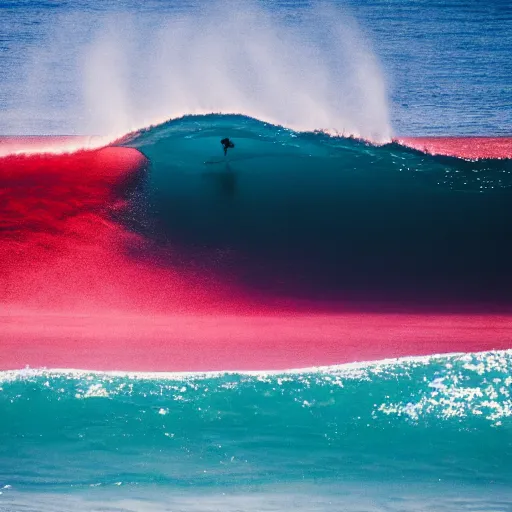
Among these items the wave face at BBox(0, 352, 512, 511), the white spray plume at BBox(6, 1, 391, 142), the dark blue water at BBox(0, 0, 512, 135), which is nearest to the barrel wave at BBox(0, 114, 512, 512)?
the wave face at BBox(0, 352, 512, 511)

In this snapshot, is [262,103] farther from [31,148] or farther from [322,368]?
[322,368]

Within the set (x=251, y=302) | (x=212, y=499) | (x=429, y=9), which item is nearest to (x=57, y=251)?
(x=251, y=302)

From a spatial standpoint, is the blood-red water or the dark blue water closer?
the blood-red water

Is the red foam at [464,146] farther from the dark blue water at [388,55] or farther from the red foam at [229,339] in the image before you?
the red foam at [229,339]

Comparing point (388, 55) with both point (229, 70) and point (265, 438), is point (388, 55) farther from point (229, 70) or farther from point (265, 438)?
point (265, 438)

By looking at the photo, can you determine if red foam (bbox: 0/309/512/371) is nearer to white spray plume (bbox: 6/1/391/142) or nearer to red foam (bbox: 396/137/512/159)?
red foam (bbox: 396/137/512/159)

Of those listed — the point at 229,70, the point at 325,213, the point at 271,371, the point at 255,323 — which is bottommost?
the point at 271,371

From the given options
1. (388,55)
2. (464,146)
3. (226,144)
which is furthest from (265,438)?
(388,55)
